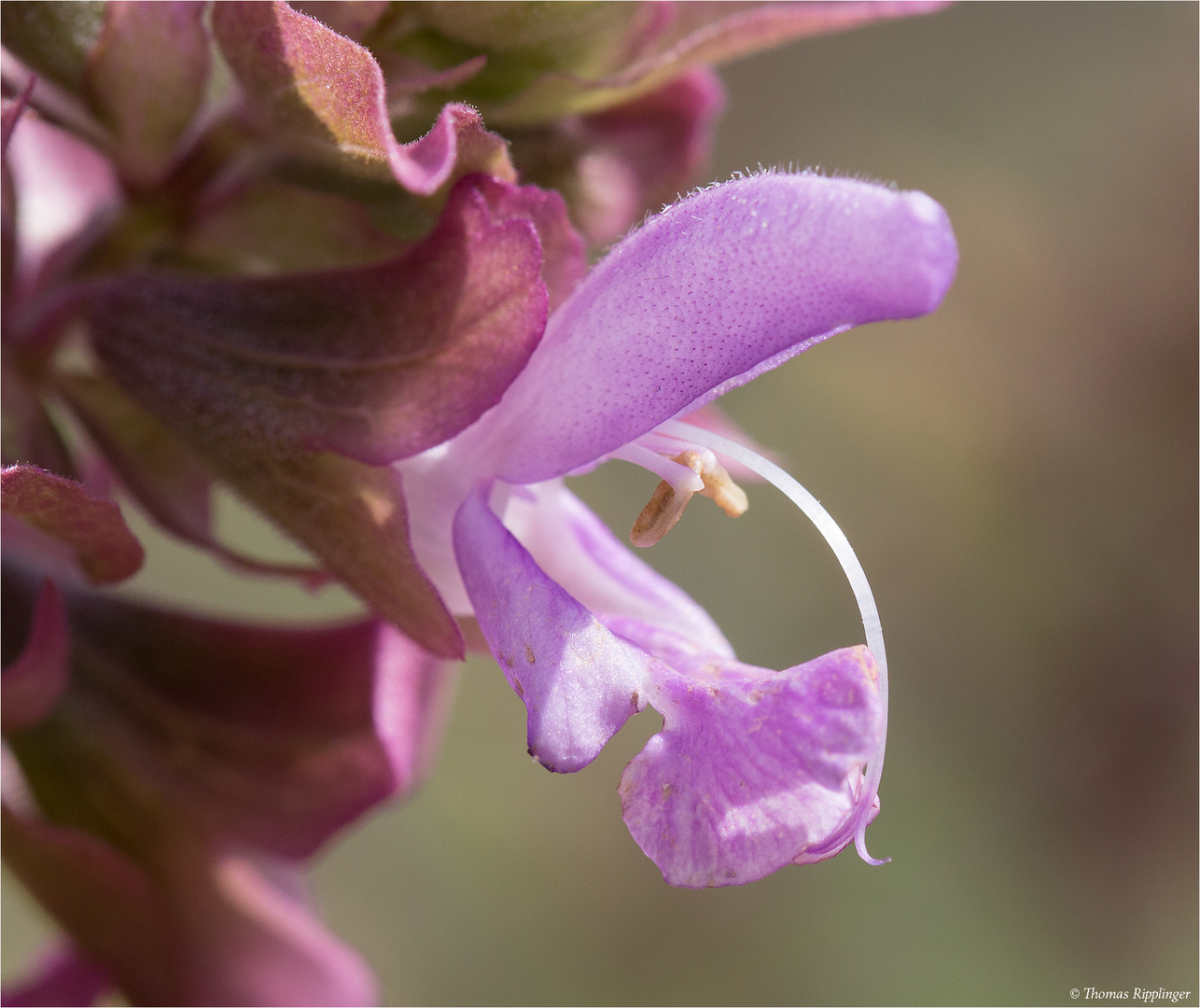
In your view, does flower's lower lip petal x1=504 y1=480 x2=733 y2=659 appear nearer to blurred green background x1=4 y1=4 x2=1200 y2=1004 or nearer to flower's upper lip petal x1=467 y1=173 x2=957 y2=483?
flower's upper lip petal x1=467 y1=173 x2=957 y2=483

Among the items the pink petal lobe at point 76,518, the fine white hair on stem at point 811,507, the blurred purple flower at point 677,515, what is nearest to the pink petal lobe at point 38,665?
the pink petal lobe at point 76,518

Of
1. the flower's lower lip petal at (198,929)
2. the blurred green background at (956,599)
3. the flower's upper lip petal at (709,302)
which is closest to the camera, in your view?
the flower's upper lip petal at (709,302)

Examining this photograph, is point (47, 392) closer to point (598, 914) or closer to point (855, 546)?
point (598, 914)

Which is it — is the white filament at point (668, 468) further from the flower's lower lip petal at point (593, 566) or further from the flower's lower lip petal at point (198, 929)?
the flower's lower lip petal at point (198, 929)

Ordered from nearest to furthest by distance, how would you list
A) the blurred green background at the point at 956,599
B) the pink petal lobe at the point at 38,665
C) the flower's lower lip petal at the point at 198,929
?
the pink petal lobe at the point at 38,665 < the flower's lower lip petal at the point at 198,929 < the blurred green background at the point at 956,599

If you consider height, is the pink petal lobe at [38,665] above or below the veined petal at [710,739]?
below

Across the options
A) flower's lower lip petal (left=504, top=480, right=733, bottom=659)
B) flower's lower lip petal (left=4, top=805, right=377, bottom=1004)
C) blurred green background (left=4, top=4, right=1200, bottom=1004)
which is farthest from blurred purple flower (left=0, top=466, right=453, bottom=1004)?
blurred green background (left=4, top=4, right=1200, bottom=1004)

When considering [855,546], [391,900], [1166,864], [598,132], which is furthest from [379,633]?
[1166,864]
